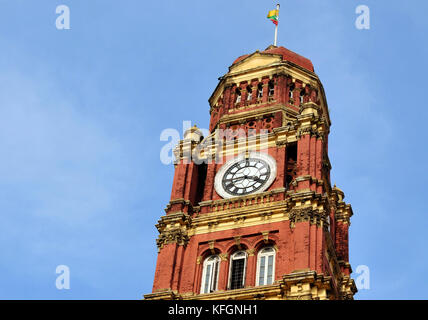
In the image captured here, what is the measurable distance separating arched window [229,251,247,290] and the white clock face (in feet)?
18.2

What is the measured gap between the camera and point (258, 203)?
5750 centimetres

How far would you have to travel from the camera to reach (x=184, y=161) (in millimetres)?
63000

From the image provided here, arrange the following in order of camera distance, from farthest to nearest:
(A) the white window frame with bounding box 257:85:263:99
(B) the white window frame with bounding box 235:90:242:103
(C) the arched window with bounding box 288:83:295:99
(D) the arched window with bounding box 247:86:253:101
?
(B) the white window frame with bounding box 235:90:242:103 → (D) the arched window with bounding box 247:86:253:101 → (A) the white window frame with bounding box 257:85:263:99 → (C) the arched window with bounding box 288:83:295:99

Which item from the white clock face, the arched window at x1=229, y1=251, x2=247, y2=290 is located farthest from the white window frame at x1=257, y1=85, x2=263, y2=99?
the arched window at x1=229, y1=251, x2=247, y2=290

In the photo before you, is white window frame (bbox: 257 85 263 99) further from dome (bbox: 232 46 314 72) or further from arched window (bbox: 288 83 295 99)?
dome (bbox: 232 46 314 72)

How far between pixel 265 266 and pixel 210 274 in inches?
141

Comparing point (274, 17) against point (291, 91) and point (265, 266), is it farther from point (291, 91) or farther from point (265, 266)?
point (265, 266)

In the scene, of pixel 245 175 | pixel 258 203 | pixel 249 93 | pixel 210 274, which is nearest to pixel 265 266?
pixel 210 274

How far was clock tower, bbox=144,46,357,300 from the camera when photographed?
52.8m

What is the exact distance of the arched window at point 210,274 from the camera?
2122 inches
